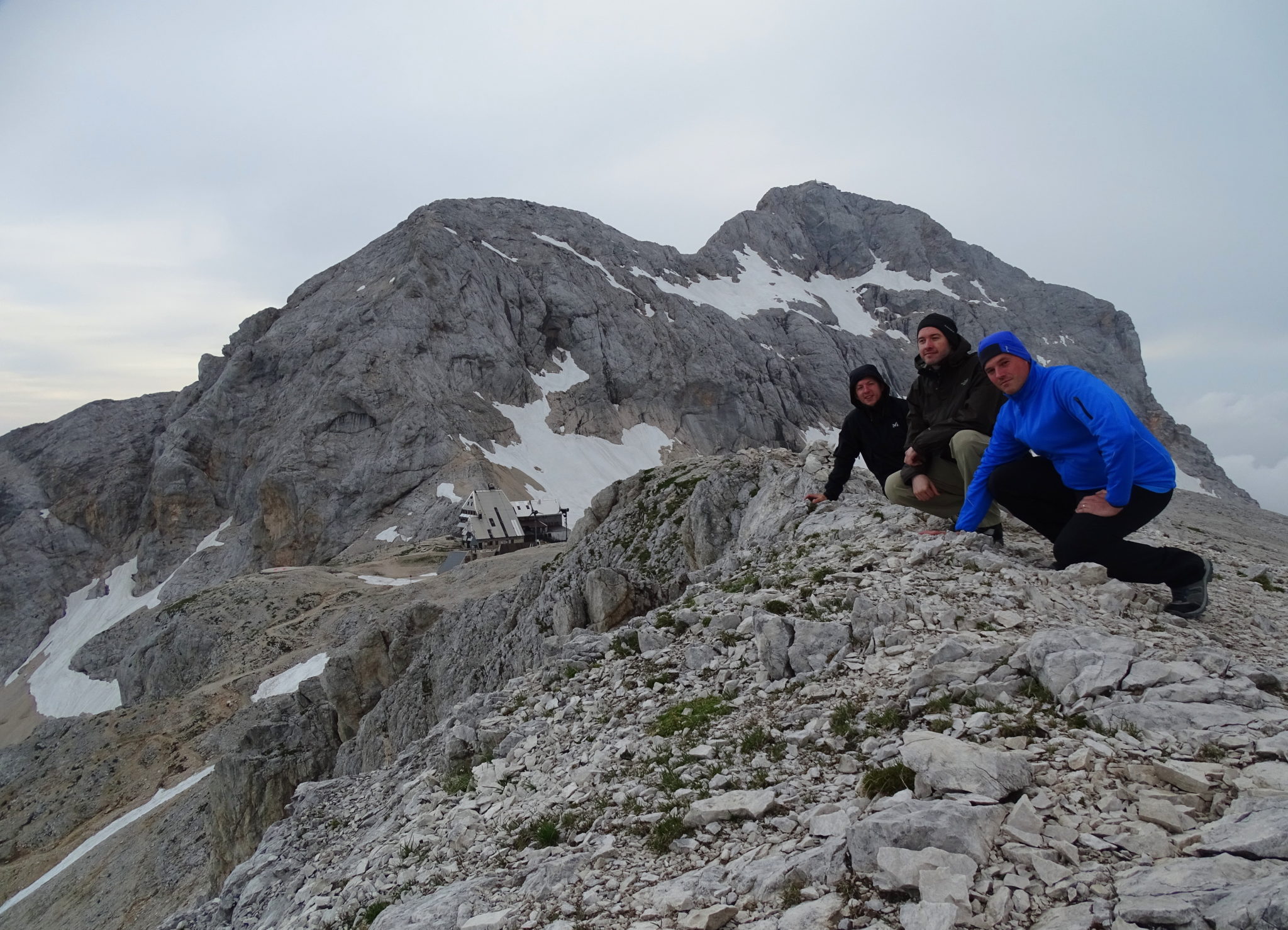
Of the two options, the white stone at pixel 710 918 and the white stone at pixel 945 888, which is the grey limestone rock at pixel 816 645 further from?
the white stone at pixel 945 888

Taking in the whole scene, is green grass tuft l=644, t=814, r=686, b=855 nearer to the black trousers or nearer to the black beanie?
the black trousers

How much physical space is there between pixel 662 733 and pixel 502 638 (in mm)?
13315

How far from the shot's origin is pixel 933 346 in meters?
8.98

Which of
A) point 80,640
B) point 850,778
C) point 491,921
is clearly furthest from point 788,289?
point 491,921

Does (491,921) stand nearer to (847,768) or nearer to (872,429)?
(847,768)

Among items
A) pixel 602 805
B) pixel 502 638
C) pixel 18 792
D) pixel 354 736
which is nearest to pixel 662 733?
pixel 602 805

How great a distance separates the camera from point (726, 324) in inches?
4892

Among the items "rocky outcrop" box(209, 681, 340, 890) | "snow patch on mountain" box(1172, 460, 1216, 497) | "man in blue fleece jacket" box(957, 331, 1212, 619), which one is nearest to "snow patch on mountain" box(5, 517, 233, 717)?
"rocky outcrop" box(209, 681, 340, 890)

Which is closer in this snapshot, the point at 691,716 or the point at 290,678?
the point at 691,716

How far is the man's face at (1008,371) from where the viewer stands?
731cm

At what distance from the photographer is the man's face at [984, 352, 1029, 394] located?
24.0 ft

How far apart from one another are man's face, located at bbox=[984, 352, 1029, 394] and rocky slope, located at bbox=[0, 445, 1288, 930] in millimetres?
1883

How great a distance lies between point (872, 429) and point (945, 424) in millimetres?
1977

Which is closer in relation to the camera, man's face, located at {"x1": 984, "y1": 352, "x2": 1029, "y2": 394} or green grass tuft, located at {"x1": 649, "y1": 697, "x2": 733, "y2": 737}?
green grass tuft, located at {"x1": 649, "y1": 697, "x2": 733, "y2": 737}
